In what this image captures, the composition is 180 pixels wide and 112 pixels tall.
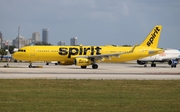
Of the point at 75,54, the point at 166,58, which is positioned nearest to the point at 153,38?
the point at 166,58

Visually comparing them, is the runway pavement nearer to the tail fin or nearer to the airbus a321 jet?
the tail fin

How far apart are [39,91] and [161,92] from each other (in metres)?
7.57

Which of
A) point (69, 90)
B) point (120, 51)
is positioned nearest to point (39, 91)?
point (69, 90)

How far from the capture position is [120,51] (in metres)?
71.8

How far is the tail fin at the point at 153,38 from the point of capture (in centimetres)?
7675

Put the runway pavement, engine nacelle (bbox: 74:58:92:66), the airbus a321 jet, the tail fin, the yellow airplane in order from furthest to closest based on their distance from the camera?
the airbus a321 jet < the tail fin < the yellow airplane < engine nacelle (bbox: 74:58:92:66) < the runway pavement

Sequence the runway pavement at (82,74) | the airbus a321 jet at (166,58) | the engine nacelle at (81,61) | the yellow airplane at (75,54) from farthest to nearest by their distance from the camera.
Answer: the airbus a321 jet at (166,58) < the yellow airplane at (75,54) < the engine nacelle at (81,61) < the runway pavement at (82,74)

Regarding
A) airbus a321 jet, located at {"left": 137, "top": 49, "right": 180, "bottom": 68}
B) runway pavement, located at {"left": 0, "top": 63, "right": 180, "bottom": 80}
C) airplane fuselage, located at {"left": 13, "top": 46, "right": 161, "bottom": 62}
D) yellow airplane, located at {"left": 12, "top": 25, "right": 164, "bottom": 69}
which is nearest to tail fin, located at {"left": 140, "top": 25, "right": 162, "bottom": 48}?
yellow airplane, located at {"left": 12, "top": 25, "right": 164, "bottom": 69}

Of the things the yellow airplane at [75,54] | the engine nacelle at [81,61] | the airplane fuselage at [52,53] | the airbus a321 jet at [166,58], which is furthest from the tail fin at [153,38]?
the engine nacelle at [81,61]

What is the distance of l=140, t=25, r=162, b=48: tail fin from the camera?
252 ft

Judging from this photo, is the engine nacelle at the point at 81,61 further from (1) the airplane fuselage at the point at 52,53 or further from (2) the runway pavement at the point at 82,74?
(2) the runway pavement at the point at 82,74

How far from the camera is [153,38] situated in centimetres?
7775

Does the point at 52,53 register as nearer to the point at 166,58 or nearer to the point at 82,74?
Result: the point at 82,74

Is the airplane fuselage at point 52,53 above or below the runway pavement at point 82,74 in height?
above
